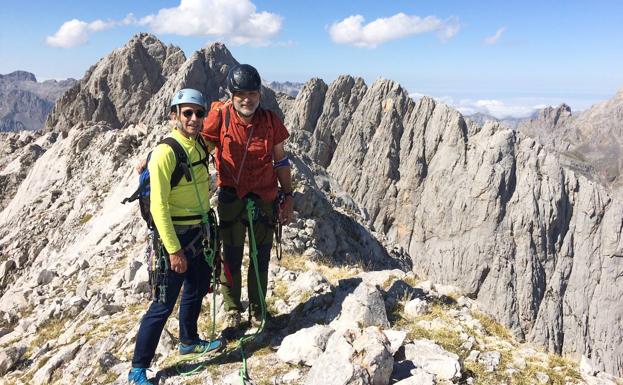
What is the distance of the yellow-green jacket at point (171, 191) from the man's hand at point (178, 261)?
7 centimetres

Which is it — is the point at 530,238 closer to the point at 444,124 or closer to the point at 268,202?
the point at 444,124

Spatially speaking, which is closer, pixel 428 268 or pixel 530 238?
pixel 530 238

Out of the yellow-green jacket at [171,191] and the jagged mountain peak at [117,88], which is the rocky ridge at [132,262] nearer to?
the yellow-green jacket at [171,191]

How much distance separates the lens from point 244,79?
6.63 metres

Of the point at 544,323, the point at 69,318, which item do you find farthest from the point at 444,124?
the point at 69,318

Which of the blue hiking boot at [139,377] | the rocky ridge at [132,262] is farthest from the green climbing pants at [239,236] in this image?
the blue hiking boot at [139,377]

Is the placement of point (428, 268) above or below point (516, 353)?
below

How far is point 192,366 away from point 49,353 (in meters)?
4.38

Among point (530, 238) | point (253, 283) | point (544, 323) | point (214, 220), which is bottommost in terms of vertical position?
point (544, 323)

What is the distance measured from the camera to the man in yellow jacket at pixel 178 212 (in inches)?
237

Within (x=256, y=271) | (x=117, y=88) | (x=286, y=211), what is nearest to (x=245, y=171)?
(x=286, y=211)

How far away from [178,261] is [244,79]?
2901mm

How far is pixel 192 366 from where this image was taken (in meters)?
7.13

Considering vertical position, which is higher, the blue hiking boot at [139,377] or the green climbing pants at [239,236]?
the green climbing pants at [239,236]
